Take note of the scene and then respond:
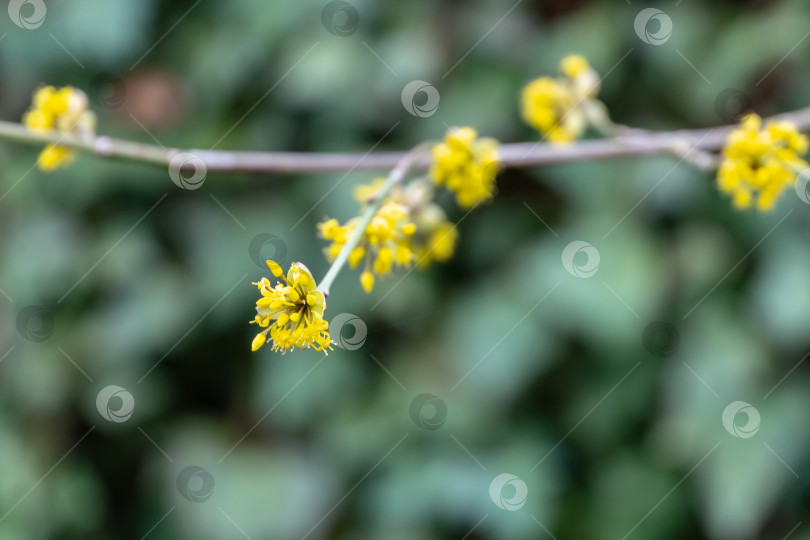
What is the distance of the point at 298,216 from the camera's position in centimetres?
142

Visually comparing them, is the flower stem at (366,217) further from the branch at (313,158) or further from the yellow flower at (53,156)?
the yellow flower at (53,156)

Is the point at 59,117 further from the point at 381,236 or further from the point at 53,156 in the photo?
the point at 381,236

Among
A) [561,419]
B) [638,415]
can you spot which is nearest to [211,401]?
[561,419]

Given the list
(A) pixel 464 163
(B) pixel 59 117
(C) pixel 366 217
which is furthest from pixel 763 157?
(B) pixel 59 117

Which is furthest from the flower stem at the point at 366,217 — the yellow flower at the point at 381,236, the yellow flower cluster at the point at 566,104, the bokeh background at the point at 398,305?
the bokeh background at the point at 398,305

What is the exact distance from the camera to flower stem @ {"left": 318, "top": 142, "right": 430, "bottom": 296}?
50cm

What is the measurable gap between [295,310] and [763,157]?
1.56 ft

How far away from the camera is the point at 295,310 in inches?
21.1

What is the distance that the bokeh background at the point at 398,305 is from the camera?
1.26m

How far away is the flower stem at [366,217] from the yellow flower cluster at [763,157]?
296mm

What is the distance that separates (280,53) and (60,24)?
0.43 metres

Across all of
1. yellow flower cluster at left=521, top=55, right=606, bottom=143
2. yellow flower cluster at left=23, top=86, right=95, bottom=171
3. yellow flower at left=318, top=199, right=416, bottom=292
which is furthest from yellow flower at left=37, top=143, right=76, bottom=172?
yellow flower cluster at left=521, top=55, right=606, bottom=143

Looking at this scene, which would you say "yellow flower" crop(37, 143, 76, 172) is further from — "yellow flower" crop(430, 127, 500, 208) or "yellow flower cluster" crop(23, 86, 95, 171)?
"yellow flower" crop(430, 127, 500, 208)

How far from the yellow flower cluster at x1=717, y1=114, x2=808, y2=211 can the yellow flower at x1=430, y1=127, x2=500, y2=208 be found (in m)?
0.22
